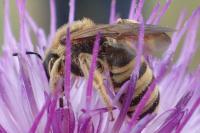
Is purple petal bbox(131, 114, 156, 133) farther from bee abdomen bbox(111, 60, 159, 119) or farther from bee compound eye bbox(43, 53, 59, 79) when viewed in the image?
bee compound eye bbox(43, 53, 59, 79)

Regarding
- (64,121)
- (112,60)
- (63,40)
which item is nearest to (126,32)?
(112,60)

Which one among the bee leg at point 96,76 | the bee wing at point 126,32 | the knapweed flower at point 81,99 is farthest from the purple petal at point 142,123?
the bee wing at point 126,32

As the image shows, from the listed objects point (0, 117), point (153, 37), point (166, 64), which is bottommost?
point (0, 117)

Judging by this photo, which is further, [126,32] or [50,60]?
[50,60]

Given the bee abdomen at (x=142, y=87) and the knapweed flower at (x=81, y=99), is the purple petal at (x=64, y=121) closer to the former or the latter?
the knapweed flower at (x=81, y=99)

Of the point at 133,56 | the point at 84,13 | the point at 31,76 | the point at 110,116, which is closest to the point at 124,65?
the point at 133,56

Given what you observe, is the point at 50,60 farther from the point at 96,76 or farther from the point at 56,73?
the point at 96,76

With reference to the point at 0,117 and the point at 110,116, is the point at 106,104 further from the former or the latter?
the point at 0,117
